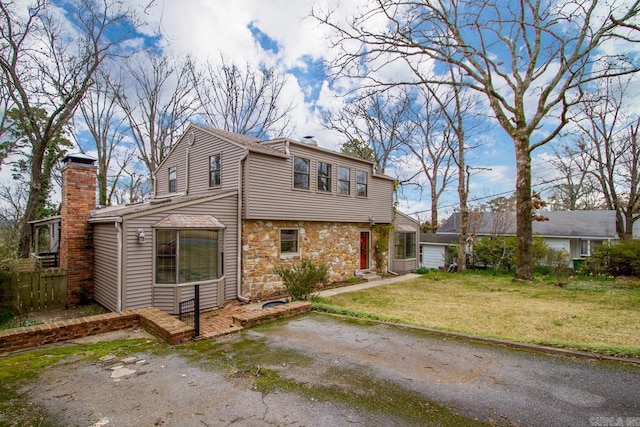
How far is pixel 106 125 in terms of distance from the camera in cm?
1959

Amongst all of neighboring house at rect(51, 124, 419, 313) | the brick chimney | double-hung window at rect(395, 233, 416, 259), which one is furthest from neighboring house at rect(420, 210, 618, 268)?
the brick chimney

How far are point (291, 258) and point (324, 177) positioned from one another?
347 cm

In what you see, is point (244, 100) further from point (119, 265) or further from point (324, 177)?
point (119, 265)

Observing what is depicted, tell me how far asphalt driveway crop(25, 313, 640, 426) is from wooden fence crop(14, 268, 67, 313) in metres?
5.15

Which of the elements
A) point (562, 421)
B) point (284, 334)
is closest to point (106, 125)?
point (284, 334)

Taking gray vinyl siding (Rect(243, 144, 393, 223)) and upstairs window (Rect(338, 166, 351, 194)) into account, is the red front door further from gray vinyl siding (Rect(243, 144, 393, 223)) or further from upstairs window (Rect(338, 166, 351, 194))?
upstairs window (Rect(338, 166, 351, 194))

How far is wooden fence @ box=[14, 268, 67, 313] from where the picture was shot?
25.8ft

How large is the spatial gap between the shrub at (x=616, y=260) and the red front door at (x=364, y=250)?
380 inches

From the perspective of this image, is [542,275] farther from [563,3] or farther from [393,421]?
[393,421]

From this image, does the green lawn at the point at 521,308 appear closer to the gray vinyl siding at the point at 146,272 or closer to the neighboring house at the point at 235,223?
the neighboring house at the point at 235,223

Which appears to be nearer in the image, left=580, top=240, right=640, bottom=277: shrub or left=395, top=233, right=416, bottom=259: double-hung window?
left=580, top=240, right=640, bottom=277: shrub

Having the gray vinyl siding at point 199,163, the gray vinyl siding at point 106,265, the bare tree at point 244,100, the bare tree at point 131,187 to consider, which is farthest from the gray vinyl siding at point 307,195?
the bare tree at point 131,187

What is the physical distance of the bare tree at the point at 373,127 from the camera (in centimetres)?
2486

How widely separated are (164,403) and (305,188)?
8.92 m
